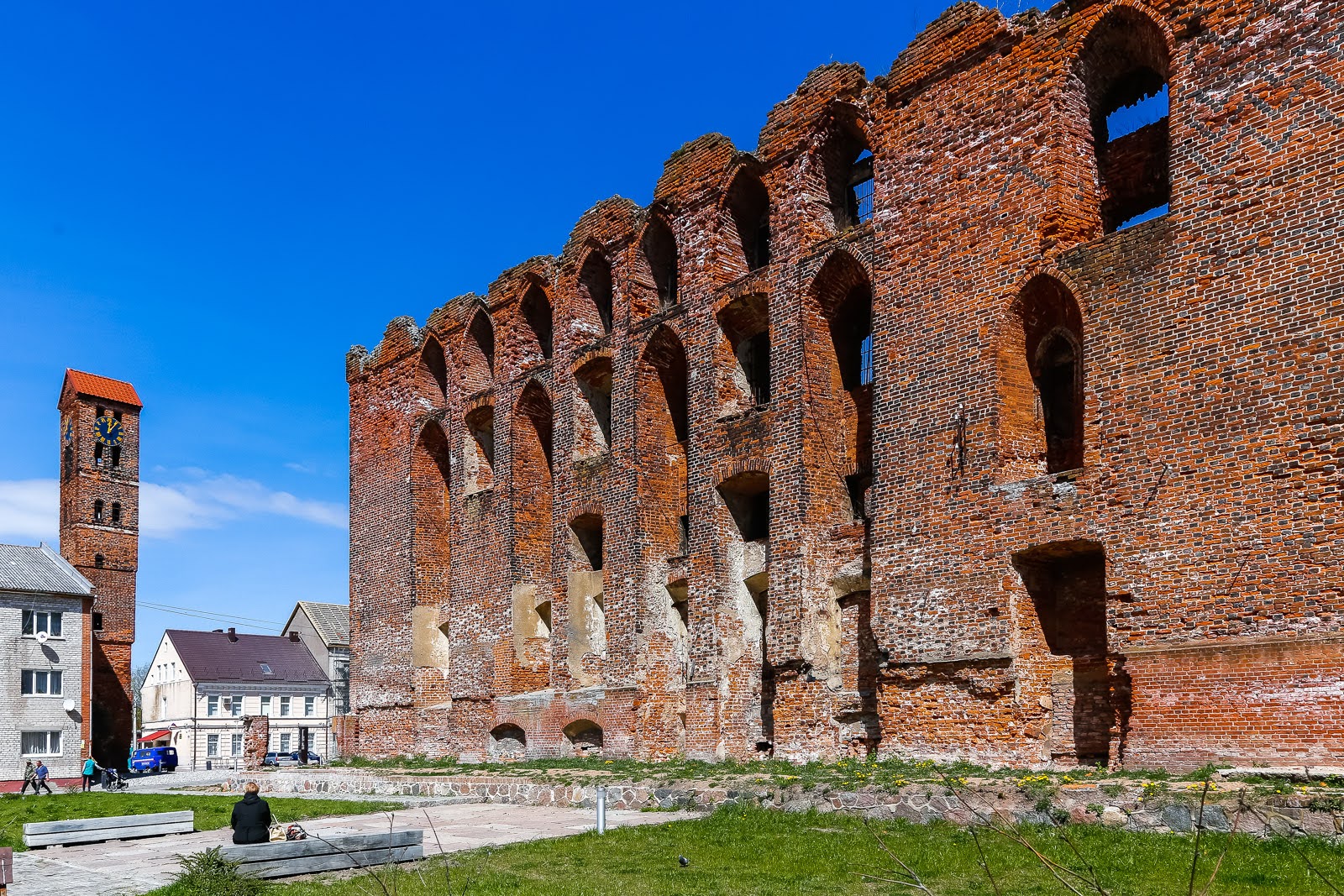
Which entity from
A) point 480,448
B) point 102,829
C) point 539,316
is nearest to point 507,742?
point 480,448

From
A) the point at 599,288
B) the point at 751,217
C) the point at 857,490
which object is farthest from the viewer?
the point at 599,288

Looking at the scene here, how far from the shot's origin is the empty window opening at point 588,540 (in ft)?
74.6

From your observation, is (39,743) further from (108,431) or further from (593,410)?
(593,410)

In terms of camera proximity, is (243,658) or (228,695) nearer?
(228,695)

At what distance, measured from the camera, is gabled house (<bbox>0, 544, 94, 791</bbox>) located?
33.2m

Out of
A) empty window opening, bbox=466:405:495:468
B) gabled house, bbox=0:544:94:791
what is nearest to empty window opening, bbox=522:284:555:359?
empty window opening, bbox=466:405:495:468

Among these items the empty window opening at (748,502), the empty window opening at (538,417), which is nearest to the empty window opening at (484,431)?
the empty window opening at (538,417)

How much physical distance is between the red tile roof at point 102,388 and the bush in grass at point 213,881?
113 feet

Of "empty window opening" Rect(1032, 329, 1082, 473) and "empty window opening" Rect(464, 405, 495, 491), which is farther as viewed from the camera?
"empty window opening" Rect(464, 405, 495, 491)

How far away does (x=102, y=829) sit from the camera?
1404cm

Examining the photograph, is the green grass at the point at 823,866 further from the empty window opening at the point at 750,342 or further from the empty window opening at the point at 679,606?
the empty window opening at the point at 750,342

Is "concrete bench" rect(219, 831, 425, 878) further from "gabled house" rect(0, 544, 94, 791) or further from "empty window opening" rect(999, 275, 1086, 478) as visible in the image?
"gabled house" rect(0, 544, 94, 791)

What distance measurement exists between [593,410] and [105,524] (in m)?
23.5

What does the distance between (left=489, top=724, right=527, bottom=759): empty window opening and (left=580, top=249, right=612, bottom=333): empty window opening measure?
8245mm
